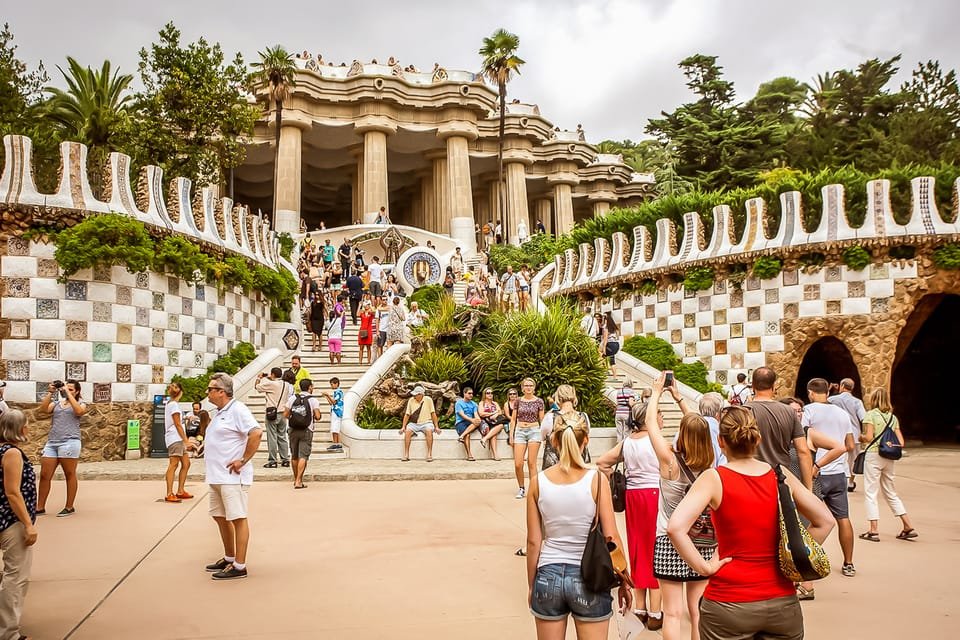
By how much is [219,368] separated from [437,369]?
15.7ft

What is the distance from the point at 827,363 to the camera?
20156mm

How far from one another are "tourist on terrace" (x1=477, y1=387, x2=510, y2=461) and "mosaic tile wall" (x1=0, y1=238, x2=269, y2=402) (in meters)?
6.32

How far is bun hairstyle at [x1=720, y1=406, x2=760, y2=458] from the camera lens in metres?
3.16

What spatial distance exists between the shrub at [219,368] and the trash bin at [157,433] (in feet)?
1.94

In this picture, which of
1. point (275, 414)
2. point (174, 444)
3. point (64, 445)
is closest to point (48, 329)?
point (275, 414)

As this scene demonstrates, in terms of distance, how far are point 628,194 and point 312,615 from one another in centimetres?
5034

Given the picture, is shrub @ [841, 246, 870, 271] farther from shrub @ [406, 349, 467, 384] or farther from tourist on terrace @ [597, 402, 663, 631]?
tourist on terrace @ [597, 402, 663, 631]

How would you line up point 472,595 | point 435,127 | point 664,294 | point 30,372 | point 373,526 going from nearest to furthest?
point 472,595, point 373,526, point 30,372, point 664,294, point 435,127

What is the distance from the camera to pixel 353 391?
15352mm

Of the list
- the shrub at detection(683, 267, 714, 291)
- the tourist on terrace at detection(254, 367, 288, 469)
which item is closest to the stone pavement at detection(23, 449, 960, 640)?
the tourist on terrace at detection(254, 367, 288, 469)

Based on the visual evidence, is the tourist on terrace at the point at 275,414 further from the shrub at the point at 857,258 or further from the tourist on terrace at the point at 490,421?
the shrub at the point at 857,258

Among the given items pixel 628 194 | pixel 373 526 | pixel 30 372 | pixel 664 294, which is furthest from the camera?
pixel 628 194

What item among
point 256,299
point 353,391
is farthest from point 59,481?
point 256,299

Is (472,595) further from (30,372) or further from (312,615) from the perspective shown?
(30,372)
